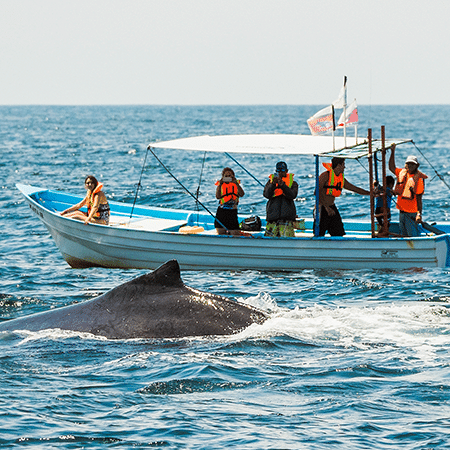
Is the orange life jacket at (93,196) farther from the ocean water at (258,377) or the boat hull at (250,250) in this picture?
the ocean water at (258,377)

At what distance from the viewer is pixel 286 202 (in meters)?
16.5

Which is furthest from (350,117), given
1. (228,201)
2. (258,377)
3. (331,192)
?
(258,377)

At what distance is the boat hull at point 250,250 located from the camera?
1614 cm

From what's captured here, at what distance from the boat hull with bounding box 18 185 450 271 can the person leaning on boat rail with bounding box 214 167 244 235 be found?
0.59 meters

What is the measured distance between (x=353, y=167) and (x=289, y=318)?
33.7m

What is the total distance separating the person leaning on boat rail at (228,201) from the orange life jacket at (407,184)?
3277 mm

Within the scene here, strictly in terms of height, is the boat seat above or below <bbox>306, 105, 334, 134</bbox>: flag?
below

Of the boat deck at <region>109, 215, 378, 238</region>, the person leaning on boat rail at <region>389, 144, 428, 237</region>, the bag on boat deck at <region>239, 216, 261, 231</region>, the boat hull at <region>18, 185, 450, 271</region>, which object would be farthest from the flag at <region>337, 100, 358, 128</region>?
the bag on boat deck at <region>239, 216, 261, 231</region>

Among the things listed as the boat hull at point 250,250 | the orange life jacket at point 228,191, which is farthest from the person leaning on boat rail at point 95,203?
the orange life jacket at point 228,191

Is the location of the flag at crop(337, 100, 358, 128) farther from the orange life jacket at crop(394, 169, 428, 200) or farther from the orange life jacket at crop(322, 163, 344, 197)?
the orange life jacket at crop(394, 169, 428, 200)

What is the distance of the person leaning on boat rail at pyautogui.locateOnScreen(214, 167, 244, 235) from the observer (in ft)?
54.5

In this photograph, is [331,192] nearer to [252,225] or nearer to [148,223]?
[252,225]

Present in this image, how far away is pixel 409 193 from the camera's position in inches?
644

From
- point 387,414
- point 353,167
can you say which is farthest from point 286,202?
point 353,167
